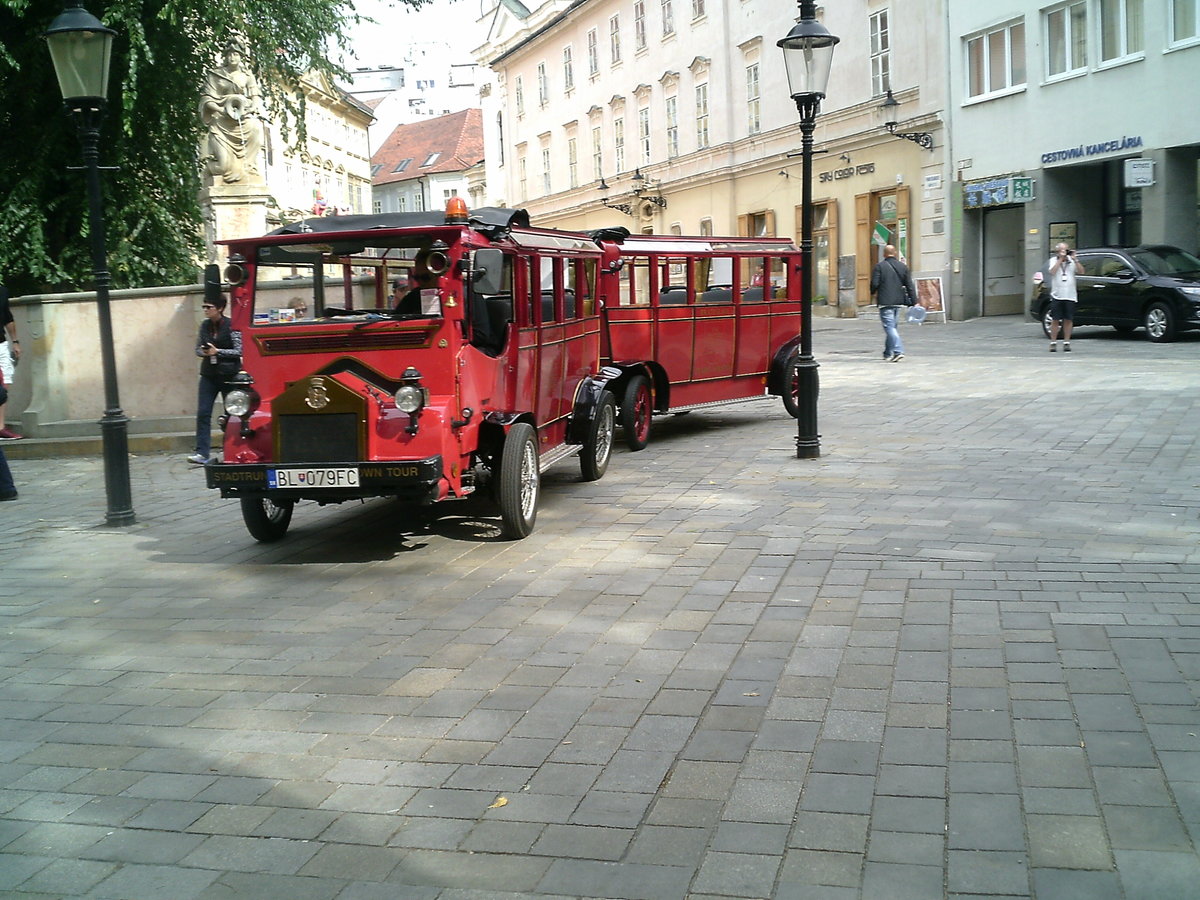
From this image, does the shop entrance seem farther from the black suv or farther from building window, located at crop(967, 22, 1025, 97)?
the black suv

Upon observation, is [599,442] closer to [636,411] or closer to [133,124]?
[636,411]

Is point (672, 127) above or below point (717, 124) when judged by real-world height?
above

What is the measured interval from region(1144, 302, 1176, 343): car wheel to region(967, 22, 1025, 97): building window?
376 inches

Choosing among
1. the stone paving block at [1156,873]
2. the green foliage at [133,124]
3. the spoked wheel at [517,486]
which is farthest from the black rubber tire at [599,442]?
the green foliage at [133,124]

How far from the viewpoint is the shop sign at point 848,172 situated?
3412cm

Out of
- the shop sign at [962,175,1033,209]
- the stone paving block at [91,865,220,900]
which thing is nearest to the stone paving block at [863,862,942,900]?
the stone paving block at [91,865,220,900]

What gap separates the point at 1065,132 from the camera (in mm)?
28016

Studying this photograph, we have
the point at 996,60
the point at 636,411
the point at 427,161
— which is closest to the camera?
the point at 636,411

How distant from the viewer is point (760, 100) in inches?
1542

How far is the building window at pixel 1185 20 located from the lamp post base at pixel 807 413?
697 inches

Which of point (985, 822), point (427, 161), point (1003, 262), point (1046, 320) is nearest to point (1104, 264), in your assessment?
point (1046, 320)

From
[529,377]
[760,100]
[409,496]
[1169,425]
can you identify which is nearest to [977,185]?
[760,100]

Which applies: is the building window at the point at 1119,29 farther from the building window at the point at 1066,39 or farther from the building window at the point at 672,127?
the building window at the point at 672,127

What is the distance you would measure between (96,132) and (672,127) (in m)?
37.2
